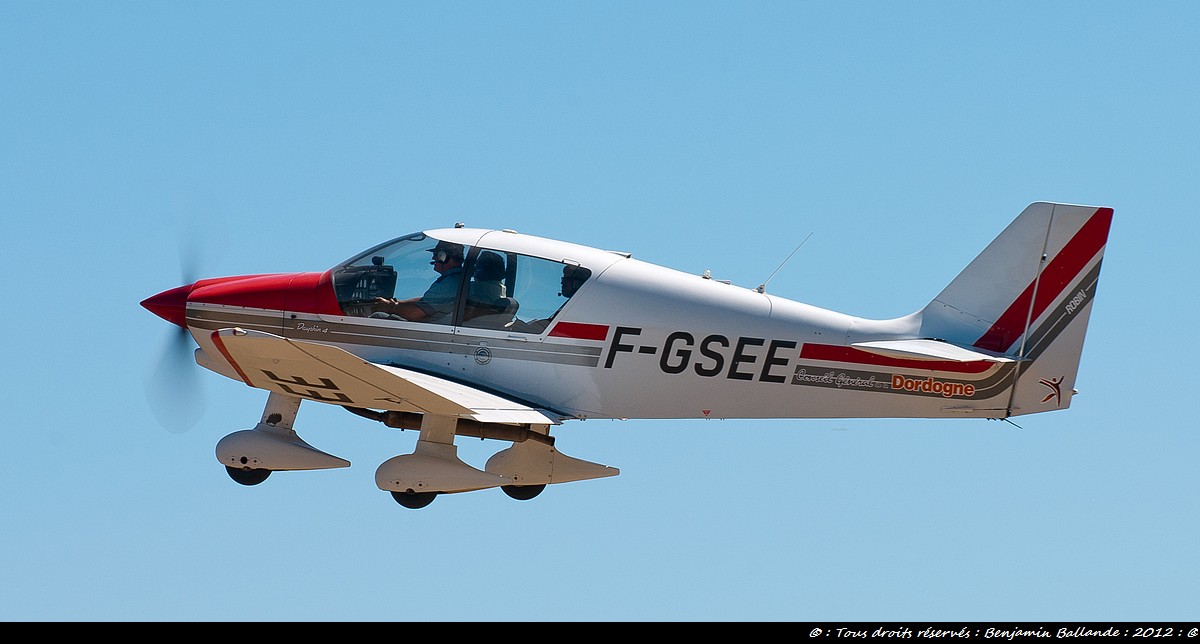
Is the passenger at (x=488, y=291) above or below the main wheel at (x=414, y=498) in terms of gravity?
above

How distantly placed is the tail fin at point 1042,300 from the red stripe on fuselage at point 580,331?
3.12 metres

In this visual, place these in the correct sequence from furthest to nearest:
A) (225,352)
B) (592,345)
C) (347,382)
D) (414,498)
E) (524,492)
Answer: (524,492) < (414,498) < (592,345) < (347,382) < (225,352)

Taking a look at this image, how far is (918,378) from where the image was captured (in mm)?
13609

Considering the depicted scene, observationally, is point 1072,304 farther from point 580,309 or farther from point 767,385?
point 580,309

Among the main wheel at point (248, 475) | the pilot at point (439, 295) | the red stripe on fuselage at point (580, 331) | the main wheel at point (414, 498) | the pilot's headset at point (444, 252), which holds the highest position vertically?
the pilot's headset at point (444, 252)

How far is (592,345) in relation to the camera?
46.5 feet

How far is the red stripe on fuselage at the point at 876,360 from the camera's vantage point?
1354 centimetres

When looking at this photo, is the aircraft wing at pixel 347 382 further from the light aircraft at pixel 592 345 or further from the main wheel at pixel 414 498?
the main wheel at pixel 414 498

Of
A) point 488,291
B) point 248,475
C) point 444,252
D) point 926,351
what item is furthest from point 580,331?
point 248,475

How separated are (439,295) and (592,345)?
5.09 ft

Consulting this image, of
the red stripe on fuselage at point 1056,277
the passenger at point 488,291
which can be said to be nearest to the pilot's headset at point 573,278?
the passenger at point 488,291

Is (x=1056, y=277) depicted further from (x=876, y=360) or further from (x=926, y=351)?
(x=876, y=360)

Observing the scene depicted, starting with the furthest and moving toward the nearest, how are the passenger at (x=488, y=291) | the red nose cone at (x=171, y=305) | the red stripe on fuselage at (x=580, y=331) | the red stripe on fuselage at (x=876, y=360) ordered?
1. the red nose cone at (x=171, y=305)
2. the passenger at (x=488, y=291)
3. the red stripe on fuselage at (x=580, y=331)
4. the red stripe on fuselage at (x=876, y=360)
